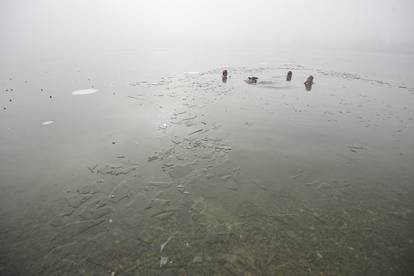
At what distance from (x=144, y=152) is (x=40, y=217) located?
14.3ft

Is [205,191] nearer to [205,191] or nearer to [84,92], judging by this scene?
[205,191]

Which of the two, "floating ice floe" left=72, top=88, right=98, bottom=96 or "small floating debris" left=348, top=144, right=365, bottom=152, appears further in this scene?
"floating ice floe" left=72, top=88, right=98, bottom=96

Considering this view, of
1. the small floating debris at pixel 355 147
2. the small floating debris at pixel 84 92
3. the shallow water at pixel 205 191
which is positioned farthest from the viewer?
the small floating debris at pixel 84 92

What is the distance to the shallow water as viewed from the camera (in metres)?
5.04

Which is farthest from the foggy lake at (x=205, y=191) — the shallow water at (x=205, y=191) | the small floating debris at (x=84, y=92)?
the small floating debris at (x=84, y=92)

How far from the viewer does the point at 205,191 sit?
23.9 ft

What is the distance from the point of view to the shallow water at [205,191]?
504 cm

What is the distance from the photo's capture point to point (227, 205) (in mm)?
6652

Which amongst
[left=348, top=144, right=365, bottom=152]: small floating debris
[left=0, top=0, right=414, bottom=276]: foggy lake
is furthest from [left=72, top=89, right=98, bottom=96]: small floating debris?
[left=348, top=144, right=365, bottom=152]: small floating debris

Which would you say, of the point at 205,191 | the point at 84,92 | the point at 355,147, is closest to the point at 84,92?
the point at 84,92

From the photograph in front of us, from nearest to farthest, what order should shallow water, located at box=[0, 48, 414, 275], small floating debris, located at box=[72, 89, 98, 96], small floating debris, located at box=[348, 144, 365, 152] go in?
shallow water, located at box=[0, 48, 414, 275], small floating debris, located at box=[348, 144, 365, 152], small floating debris, located at box=[72, 89, 98, 96]

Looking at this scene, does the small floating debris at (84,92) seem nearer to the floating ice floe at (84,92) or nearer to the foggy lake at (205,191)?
the floating ice floe at (84,92)

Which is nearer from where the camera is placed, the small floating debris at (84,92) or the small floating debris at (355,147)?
the small floating debris at (355,147)

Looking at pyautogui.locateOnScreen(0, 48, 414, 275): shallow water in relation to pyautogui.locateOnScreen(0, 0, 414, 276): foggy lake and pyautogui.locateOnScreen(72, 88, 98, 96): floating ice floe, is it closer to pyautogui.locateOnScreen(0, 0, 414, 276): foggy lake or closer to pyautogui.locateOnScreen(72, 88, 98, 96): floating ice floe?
pyautogui.locateOnScreen(0, 0, 414, 276): foggy lake
